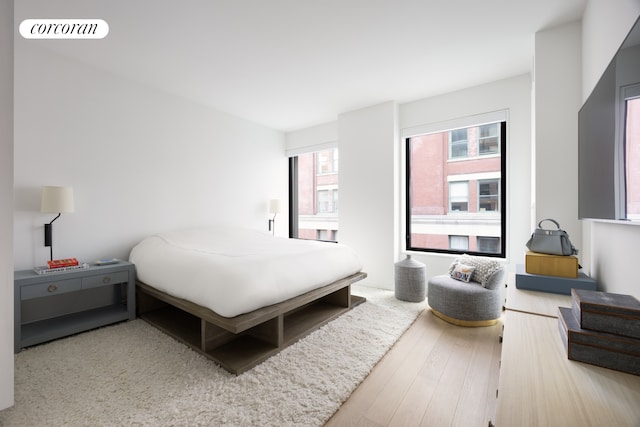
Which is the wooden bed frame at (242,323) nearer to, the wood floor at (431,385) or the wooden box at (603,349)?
the wood floor at (431,385)

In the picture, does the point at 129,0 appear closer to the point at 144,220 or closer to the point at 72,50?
the point at 72,50

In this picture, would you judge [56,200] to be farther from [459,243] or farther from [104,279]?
[459,243]

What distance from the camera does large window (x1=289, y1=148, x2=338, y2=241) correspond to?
523cm

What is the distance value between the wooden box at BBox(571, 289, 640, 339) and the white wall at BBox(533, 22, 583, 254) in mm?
1581

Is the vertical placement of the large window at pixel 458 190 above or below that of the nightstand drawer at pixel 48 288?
above

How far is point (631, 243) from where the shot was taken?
3.69 feet

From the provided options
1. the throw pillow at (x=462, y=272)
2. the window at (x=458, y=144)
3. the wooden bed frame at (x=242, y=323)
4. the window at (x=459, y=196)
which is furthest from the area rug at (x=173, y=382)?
the window at (x=458, y=144)

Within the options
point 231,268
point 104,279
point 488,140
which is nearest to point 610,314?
point 231,268

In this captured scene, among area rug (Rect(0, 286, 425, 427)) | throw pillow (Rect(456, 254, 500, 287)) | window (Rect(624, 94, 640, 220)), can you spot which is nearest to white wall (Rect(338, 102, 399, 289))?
throw pillow (Rect(456, 254, 500, 287))

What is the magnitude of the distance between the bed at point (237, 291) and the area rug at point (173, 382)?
161 mm

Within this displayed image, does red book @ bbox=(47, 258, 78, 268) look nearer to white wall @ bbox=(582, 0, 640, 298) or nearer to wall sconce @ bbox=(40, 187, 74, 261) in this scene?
wall sconce @ bbox=(40, 187, 74, 261)

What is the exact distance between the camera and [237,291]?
1822 mm

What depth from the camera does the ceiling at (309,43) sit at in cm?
201

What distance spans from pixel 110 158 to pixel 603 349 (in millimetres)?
4051
